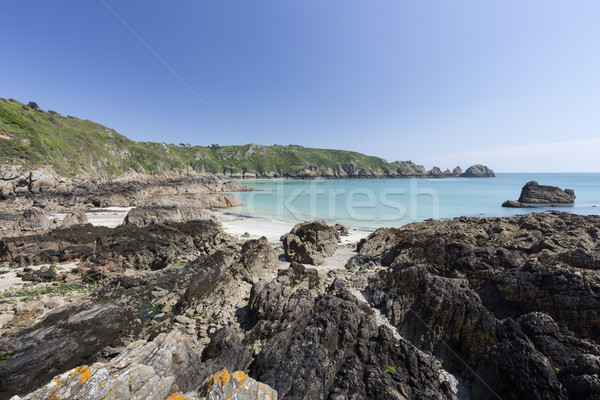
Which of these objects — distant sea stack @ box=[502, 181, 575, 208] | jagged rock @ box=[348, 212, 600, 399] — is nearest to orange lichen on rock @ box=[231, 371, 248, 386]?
jagged rock @ box=[348, 212, 600, 399]

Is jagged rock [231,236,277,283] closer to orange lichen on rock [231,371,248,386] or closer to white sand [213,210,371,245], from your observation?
white sand [213,210,371,245]

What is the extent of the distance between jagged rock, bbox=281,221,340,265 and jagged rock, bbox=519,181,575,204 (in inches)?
3195

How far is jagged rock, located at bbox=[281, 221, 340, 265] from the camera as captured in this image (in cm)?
1936

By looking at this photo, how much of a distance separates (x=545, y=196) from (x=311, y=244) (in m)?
88.6

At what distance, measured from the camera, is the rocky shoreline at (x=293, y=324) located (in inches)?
239

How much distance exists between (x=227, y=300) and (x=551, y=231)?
30.9 m

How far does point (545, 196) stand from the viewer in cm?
7194

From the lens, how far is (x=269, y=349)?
738 centimetres

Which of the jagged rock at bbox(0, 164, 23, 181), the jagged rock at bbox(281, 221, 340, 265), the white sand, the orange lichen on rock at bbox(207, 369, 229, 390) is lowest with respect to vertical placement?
the white sand

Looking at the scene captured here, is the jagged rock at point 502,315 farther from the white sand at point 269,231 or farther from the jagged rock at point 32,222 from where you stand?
the jagged rock at point 32,222

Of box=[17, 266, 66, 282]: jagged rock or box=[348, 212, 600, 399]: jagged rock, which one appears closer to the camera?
box=[348, 212, 600, 399]: jagged rock

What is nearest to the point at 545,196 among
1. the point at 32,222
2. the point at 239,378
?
the point at 239,378

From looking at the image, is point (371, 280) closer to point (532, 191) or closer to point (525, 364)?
point (525, 364)

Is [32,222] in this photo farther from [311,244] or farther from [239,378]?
[239,378]
